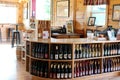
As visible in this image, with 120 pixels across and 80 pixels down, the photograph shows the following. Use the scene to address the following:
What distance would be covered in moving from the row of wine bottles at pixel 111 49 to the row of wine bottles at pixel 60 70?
1.07 m

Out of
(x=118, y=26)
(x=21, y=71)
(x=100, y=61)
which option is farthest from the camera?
(x=118, y=26)

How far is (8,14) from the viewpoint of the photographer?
1317cm

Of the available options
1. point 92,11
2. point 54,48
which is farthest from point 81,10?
point 54,48

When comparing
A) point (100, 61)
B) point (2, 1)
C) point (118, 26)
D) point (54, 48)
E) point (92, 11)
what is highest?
point (2, 1)

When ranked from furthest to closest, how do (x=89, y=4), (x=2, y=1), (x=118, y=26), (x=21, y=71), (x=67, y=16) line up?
(x=2, y=1)
(x=67, y=16)
(x=89, y=4)
(x=118, y=26)
(x=21, y=71)

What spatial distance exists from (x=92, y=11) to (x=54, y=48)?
3.74m

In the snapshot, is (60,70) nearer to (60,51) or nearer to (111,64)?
(60,51)

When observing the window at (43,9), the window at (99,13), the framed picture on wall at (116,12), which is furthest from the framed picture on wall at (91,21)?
the window at (43,9)

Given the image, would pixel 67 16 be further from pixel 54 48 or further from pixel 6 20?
pixel 6 20

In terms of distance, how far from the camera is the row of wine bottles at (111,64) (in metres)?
5.27

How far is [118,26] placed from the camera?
6848 millimetres

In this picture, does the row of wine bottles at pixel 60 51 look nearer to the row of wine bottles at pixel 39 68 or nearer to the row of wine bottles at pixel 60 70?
the row of wine bottles at pixel 60 70

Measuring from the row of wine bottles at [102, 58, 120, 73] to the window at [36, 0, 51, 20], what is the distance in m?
6.16

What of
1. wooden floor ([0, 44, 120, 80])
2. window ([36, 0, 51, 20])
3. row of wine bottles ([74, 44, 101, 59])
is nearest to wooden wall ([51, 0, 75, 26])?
window ([36, 0, 51, 20])
